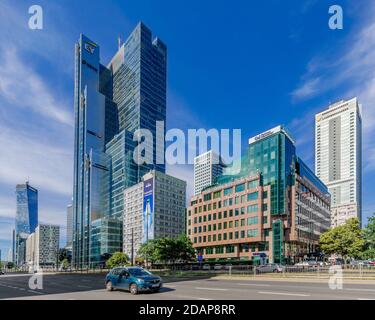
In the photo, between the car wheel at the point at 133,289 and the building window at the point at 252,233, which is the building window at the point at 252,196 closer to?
the building window at the point at 252,233

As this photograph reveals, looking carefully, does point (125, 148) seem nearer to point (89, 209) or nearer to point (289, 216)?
point (89, 209)

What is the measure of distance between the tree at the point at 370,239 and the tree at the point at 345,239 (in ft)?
88.8

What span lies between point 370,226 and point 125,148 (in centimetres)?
15530

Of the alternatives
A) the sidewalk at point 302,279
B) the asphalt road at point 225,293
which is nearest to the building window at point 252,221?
the sidewalk at point 302,279

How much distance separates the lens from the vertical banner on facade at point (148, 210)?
14762 cm

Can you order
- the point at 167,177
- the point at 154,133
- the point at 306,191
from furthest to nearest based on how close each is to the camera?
the point at 154,133 → the point at 167,177 → the point at 306,191

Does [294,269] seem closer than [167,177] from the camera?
Yes

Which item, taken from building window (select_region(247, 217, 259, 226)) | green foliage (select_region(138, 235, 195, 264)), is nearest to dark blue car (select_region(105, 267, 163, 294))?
green foliage (select_region(138, 235, 195, 264))

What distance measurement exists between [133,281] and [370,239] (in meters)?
28.8

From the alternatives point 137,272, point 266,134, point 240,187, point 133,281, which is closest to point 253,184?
point 240,187

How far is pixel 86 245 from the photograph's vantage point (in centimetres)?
18525

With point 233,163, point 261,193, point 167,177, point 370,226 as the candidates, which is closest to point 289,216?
point 261,193

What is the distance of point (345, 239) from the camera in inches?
2709

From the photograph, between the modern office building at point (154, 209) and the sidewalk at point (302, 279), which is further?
the modern office building at point (154, 209)
